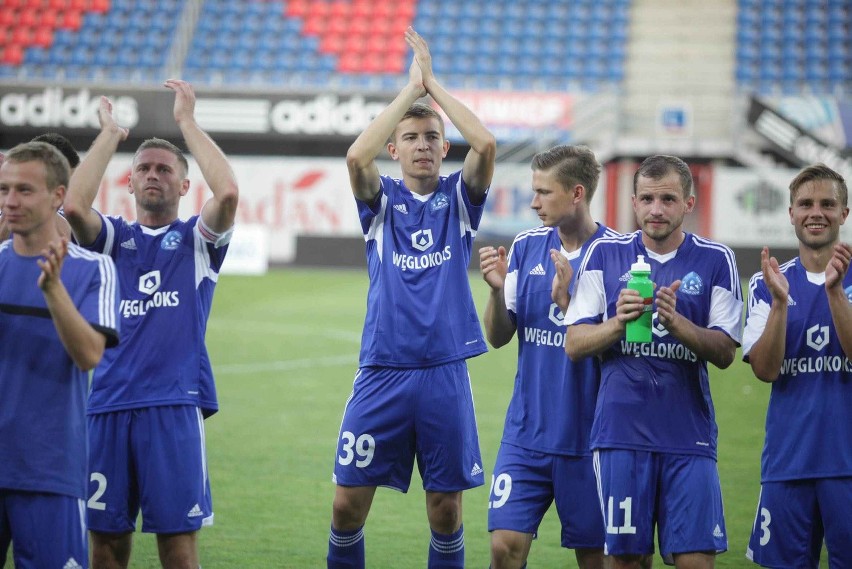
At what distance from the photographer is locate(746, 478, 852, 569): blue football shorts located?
15.2ft

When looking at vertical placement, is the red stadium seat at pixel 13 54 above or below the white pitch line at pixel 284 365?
above

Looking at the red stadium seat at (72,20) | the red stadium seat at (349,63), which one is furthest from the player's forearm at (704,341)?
the red stadium seat at (72,20)

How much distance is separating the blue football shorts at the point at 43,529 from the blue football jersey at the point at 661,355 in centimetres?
211

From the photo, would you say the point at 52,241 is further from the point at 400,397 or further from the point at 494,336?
the point at 494,336

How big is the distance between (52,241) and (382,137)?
1.68m

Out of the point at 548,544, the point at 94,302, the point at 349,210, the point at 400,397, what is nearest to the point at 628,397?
the point at 400,397

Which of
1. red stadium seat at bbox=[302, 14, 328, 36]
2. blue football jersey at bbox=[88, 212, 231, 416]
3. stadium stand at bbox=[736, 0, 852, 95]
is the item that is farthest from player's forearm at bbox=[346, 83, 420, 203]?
red stadium seat at bbox=[302, 14, 328, 36]

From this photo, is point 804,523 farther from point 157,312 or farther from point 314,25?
point 314,25

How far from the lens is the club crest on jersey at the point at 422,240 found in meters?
5.35

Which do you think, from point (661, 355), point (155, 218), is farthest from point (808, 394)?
point (155, 218)

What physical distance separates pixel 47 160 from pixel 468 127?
1.96 meters

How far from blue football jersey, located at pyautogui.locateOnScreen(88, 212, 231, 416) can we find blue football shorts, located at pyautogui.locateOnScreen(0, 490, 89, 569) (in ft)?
→ 2.89

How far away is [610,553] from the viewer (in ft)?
15.0

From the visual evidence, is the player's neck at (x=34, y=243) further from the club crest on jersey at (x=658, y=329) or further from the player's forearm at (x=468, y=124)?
the club crest on jersey at (x=658, y=329)
